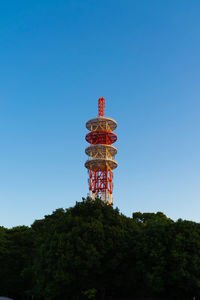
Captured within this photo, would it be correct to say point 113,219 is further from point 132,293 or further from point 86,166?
point 86,166

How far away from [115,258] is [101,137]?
35569mm

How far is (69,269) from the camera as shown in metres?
29.6

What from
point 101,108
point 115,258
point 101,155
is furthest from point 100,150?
point 115,258

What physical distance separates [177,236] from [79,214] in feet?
36.2

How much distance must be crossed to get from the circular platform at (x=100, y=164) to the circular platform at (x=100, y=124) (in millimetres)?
6491

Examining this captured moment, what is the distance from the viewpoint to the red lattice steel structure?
62312 millimetres

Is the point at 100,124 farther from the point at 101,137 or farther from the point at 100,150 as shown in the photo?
the point at 100,150

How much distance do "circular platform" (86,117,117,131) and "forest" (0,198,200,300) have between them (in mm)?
30277

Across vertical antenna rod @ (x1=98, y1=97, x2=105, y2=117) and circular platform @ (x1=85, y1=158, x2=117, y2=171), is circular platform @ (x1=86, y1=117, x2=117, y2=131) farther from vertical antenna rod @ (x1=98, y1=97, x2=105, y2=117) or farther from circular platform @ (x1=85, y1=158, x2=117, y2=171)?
circular platform @ (x1=85, y1=158, x2=117, y2=171)

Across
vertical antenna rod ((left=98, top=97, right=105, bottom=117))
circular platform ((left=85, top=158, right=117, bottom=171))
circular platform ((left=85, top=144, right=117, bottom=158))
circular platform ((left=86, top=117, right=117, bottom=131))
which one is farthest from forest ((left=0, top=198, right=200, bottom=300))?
vertical antenna rod ((left=98, top=97, right=105, bottom=117))

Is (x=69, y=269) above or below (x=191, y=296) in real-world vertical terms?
above

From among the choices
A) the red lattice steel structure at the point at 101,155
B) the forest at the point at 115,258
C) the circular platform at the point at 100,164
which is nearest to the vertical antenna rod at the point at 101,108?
the red lattice steel structure at the point at 101,155

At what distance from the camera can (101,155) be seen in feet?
206

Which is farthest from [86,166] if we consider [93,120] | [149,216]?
[149,216]
